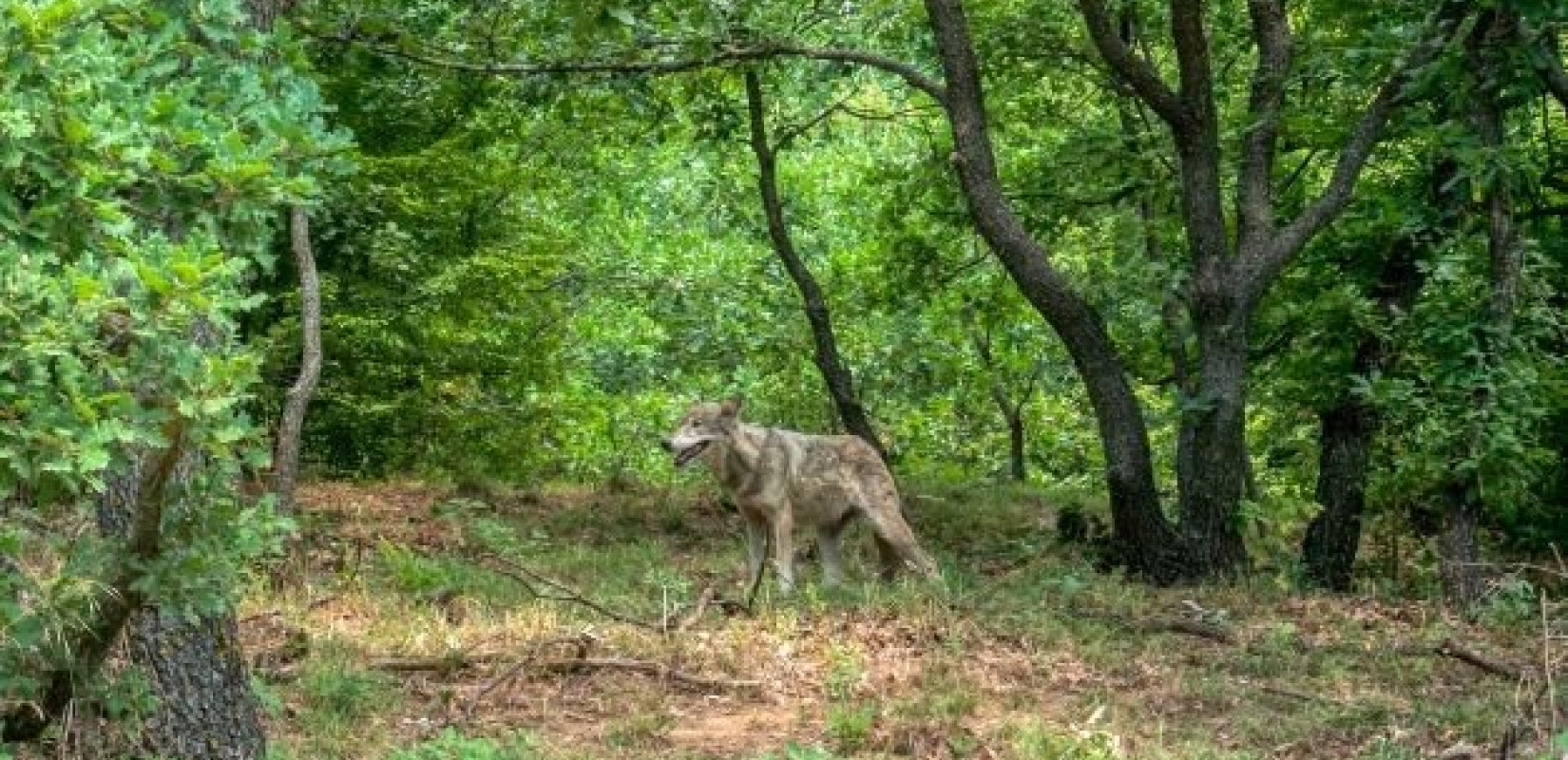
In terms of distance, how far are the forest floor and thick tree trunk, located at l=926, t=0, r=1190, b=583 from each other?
64 centimetres

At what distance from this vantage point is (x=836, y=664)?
401 inches

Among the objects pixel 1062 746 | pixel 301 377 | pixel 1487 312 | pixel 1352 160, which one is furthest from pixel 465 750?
pixel 1352 160

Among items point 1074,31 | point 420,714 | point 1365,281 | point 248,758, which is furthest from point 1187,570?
point 248,758

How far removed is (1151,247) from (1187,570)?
4953mm

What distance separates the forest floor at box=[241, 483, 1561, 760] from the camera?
8922 millimetres

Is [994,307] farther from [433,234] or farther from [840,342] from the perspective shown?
[433,234]

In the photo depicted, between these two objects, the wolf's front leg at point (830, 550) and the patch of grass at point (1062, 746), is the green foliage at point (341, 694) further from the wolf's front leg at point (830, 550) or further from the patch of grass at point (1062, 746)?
the wolf's front leg at point (830, 550)

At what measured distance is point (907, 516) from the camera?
58.6 feet

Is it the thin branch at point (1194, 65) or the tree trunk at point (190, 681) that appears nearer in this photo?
the tree trunk at point (190, 681)

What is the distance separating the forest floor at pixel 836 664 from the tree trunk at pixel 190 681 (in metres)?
0.50

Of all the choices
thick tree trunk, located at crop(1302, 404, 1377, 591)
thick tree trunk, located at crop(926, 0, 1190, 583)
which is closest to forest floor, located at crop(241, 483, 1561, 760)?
thick tree trunk, located at crop(926, 0, 1190, 583)

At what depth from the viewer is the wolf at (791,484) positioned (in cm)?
1385

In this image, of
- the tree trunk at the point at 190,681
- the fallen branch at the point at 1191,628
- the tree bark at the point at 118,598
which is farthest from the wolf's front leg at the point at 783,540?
the tree bark at the point at 118,598

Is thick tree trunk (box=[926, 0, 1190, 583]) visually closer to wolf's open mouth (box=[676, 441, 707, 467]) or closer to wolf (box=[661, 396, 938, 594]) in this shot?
wolf (box=[661, 396, 938, 594])
